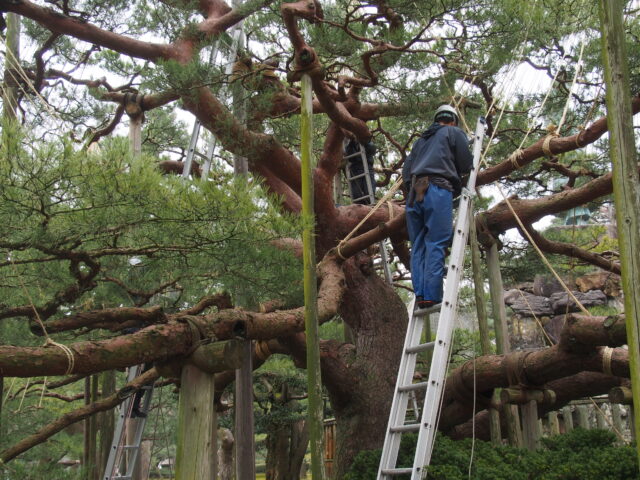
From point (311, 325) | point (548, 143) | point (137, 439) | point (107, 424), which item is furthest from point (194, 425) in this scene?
point (107, 424)

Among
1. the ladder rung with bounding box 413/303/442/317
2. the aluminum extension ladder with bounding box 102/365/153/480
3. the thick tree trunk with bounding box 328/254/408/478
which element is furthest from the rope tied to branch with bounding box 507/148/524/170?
the aluminum extension ladder with bounding box 102/365/153/480

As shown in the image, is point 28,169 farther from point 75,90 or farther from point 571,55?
point 571,55

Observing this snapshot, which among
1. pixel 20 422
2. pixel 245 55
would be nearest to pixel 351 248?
pixel 245 55

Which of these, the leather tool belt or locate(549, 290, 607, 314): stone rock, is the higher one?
locate(549, 290, 607, 314): stone rock

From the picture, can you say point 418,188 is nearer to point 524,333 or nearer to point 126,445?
point 126,445

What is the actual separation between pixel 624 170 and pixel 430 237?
1851 millimetres

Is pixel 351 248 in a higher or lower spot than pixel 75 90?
lower

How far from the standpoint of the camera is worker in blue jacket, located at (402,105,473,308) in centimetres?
361

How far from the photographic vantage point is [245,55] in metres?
5.10

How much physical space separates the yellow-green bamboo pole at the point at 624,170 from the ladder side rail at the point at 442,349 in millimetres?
1221

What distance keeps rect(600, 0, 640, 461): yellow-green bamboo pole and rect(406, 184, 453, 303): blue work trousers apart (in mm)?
1744

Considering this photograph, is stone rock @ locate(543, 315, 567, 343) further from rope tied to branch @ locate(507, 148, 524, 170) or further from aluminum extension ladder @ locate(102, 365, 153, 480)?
aluminum extension ladder @ locate(102, 365, 153, 480)

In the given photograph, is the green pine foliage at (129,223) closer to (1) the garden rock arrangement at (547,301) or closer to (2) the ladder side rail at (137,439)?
(2) the ladder side rail at (137,439)

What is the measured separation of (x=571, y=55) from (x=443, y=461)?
12.6 feet
